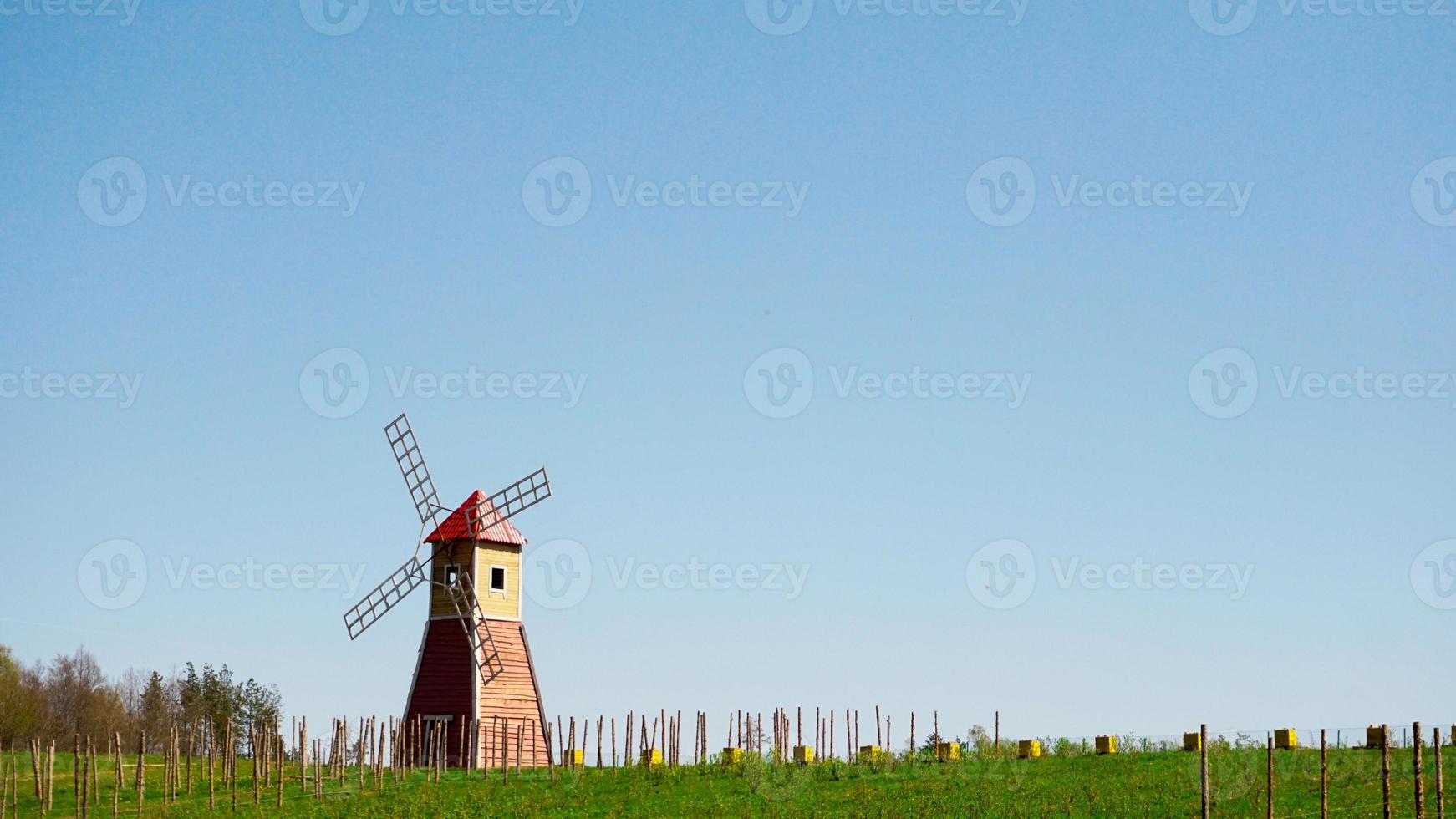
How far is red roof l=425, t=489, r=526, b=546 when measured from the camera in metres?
45.3

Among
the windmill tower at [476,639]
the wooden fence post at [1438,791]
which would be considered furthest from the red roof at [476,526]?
the wooden fence post at [1438,791]

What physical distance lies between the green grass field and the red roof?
698 cm

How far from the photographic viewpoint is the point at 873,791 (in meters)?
35.9

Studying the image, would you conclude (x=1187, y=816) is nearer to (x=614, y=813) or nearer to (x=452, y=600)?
(x=614, y=813)

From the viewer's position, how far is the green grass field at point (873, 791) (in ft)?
108

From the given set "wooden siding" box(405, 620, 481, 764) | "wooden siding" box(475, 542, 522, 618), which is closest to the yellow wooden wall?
"wooden siding" box(475, 542, 522, 618)

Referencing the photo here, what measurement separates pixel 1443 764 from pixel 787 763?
54.3 feet

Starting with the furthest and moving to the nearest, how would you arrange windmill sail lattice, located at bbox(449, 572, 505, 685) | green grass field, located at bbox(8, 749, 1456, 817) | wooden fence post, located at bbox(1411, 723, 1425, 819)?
windmill sail lattice, located at bbox(449, 572, 505, 685) < green grass field, located at bbox(8, 749, 1456, 817) < wooden fence post, located at bbox(1411, 723, 1425, 819)

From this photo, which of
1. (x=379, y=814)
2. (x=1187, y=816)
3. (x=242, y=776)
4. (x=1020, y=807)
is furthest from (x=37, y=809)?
(x=1187, y=816)

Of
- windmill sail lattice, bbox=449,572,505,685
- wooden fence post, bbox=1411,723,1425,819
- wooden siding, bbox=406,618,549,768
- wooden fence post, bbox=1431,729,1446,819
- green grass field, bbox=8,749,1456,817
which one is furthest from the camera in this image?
windmill sail lattice, bbox=449,572,505,685

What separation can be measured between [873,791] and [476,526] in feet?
50.1

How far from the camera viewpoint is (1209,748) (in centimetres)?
4294

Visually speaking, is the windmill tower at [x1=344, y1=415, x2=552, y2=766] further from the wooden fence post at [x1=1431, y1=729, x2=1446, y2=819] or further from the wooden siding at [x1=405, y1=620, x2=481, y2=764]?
the wooden fence post at [x1=1431, y1=729, x2=1446, y2=819]

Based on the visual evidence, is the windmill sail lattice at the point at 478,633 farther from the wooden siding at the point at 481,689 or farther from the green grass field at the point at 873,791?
the green grass field at the point at 873,791
